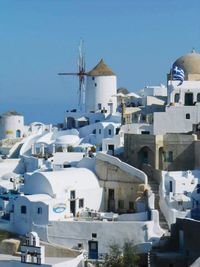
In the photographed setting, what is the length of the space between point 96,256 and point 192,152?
7.48 m

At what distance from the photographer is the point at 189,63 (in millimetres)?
44812

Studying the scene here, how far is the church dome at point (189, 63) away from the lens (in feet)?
146

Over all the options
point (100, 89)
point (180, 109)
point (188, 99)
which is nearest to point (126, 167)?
point (180, 109)

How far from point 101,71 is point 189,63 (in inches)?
243

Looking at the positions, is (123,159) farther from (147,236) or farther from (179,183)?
(147,236)

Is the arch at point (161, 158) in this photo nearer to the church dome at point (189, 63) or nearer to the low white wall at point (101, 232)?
the low white wall at point (101, 232)

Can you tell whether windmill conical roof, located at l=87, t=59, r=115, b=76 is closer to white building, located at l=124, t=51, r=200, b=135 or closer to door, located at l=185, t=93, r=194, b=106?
white building, located at l=124, t=51, r=200, b=135

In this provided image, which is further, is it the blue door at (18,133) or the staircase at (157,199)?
the blue door at (18,133)

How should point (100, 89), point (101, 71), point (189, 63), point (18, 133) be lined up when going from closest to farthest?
point (189, 63), point (100, 89), point (101, 71), point (18, 133)

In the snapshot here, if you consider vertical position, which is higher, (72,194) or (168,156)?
(168,156)

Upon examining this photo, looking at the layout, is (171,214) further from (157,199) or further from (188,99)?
(188,99)

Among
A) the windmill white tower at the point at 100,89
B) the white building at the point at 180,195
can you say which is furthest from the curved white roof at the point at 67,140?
the white building at the point at 180,195

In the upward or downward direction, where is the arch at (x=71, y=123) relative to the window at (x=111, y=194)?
upward

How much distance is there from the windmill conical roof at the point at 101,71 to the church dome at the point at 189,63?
4761mm
